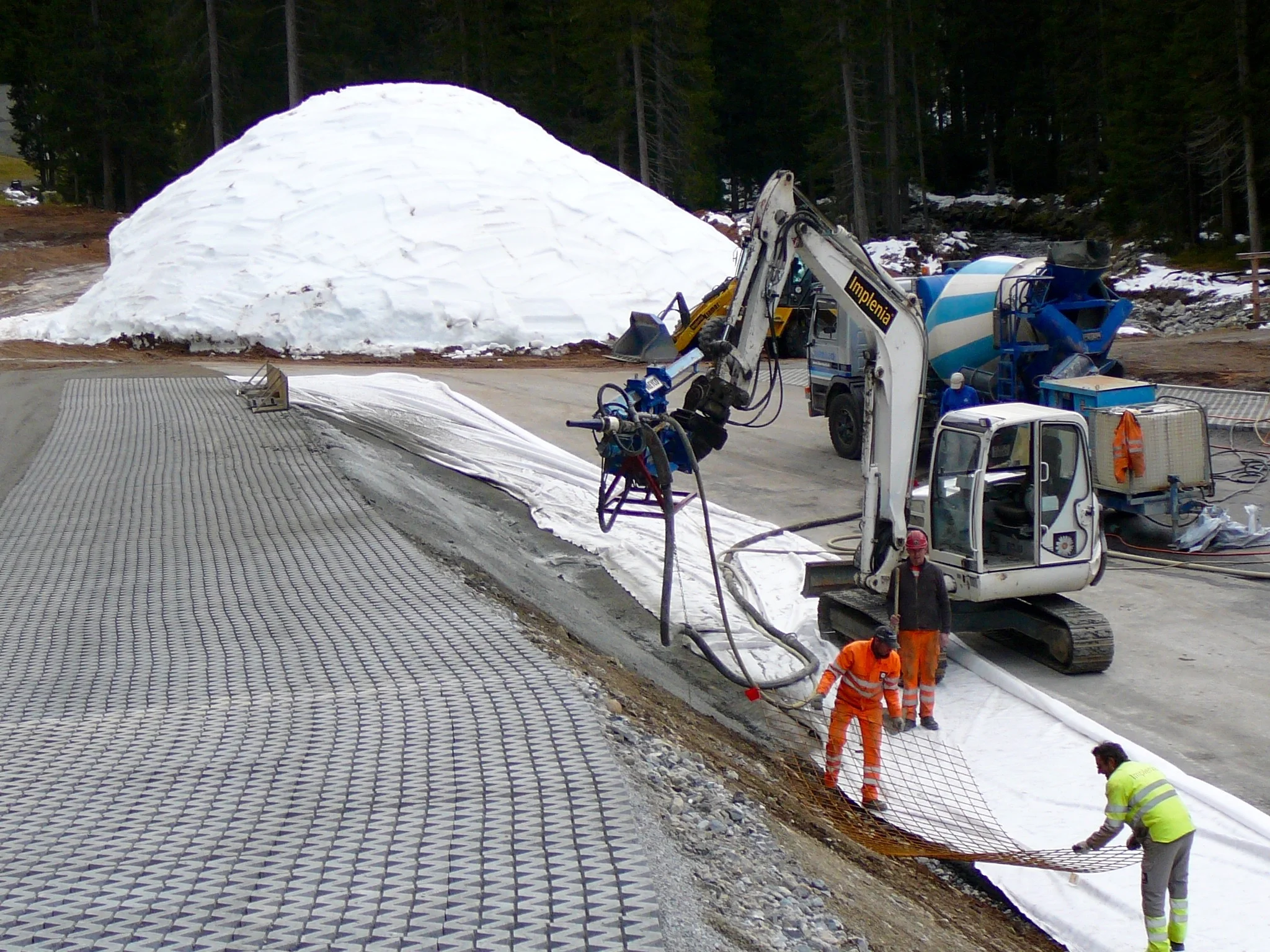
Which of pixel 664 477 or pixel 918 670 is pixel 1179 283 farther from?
pixel 664 477

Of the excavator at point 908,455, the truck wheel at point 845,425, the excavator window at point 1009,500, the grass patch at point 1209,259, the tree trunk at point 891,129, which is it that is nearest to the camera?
the excavator at point 908,455

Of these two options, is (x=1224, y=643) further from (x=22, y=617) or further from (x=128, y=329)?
(x=128, y=329)

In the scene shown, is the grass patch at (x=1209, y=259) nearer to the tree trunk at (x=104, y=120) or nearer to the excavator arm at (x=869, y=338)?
the excavator arm at (x=869, y=338)

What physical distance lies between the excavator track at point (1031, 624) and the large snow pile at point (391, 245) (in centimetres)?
2087

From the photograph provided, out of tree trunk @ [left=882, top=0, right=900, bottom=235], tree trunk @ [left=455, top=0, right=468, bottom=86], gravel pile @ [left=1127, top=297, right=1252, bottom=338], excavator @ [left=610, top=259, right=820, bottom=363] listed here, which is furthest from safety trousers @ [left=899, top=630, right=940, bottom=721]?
tree trunk @ [left=455, top=0, right=468, bottom=86]

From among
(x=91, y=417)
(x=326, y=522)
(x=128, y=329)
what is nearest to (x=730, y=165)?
(x=128, y=329)

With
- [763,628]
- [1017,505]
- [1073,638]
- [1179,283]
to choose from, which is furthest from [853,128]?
[1073,638]

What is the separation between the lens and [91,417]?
17469 millimetres

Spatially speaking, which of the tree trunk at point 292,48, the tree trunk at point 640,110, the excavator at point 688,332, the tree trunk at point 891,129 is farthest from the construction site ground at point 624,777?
the tree trunk at point 891,129

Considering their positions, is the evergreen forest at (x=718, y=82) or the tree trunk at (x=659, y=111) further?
the tree trunk at (x=659, y=111)

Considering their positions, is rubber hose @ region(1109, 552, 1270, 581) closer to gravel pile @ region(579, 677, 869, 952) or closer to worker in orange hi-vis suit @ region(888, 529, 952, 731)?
worker in orange hi-vis suit @ region(888, 529, 952, 731)

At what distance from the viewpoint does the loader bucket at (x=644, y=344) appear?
87.0 feet

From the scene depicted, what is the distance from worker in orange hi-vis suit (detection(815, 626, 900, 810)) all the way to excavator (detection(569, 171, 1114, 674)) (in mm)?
1884

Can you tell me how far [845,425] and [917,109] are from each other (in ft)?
149
